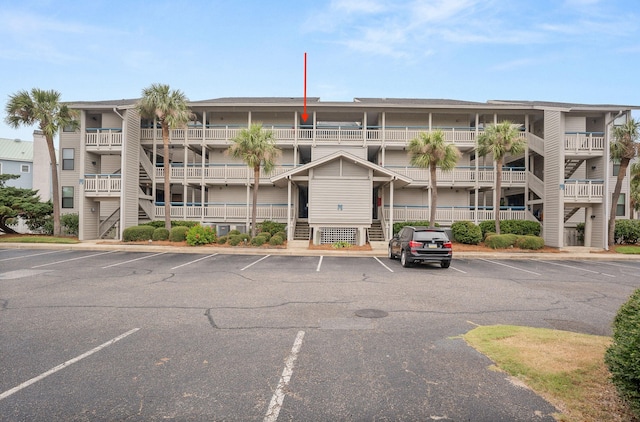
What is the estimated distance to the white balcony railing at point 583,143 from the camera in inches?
902

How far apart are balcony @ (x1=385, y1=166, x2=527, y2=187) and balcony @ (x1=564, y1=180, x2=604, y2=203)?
3193mm

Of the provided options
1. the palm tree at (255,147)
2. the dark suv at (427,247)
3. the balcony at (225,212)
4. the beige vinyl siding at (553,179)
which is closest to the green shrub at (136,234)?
the balcony at (225,212)

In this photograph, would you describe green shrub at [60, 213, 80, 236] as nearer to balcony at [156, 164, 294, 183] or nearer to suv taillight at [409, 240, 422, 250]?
balcony at [156, 164, 294, 183]

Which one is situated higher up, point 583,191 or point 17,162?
point 17,162

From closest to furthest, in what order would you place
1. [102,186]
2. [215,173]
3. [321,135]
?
[102,186], [321,135], [215,173]

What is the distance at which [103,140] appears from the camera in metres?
→ 24.3

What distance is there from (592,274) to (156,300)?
15.5 m

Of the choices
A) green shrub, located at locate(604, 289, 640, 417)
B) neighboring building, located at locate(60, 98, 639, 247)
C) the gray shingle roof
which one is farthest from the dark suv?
the gray shingle roof

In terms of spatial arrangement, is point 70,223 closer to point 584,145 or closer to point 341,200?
point 341,200

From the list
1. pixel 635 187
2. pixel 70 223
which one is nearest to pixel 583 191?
pixel 635 187

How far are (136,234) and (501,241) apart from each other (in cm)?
2314

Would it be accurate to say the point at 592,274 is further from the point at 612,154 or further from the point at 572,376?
the point at 612,154

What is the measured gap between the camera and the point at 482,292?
9.30 m

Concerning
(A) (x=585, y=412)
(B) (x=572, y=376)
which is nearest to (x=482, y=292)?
(B) (x=572, y=376)
